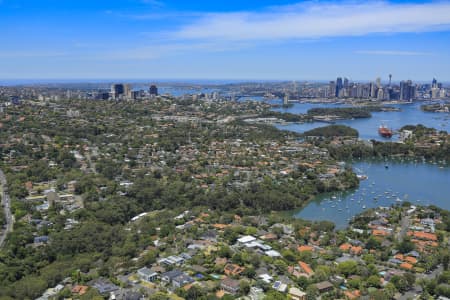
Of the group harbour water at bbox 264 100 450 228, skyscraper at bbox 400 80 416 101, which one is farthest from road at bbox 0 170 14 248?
skyscraper at bbox 400 80 416 101

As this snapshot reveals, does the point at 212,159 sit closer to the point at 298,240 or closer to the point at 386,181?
the point at 386,181

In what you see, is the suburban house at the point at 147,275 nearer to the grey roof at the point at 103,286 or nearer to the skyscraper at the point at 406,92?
the grey roof at the point at 103,286

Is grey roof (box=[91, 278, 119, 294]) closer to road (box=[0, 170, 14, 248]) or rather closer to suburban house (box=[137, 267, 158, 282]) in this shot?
suburban house (box=[137, 267, 158, 282])

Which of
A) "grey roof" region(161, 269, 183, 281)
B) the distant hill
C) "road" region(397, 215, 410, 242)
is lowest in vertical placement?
"grey roof" region(161, 269, 183, 281)

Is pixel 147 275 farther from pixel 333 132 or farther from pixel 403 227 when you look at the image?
pixel 333 132

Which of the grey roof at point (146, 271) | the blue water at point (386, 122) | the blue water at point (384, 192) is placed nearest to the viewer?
the grey roof at point (146, 271)

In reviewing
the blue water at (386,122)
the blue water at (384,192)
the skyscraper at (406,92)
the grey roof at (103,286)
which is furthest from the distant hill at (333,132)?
the skyscraper at (406,92)

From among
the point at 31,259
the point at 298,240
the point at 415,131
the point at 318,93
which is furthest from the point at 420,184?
the point at 318,93

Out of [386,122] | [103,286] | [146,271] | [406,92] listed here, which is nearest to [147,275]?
[146,271]

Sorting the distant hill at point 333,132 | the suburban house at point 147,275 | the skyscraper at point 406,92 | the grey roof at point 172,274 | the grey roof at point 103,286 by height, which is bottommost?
the grey roof at point 103,286
